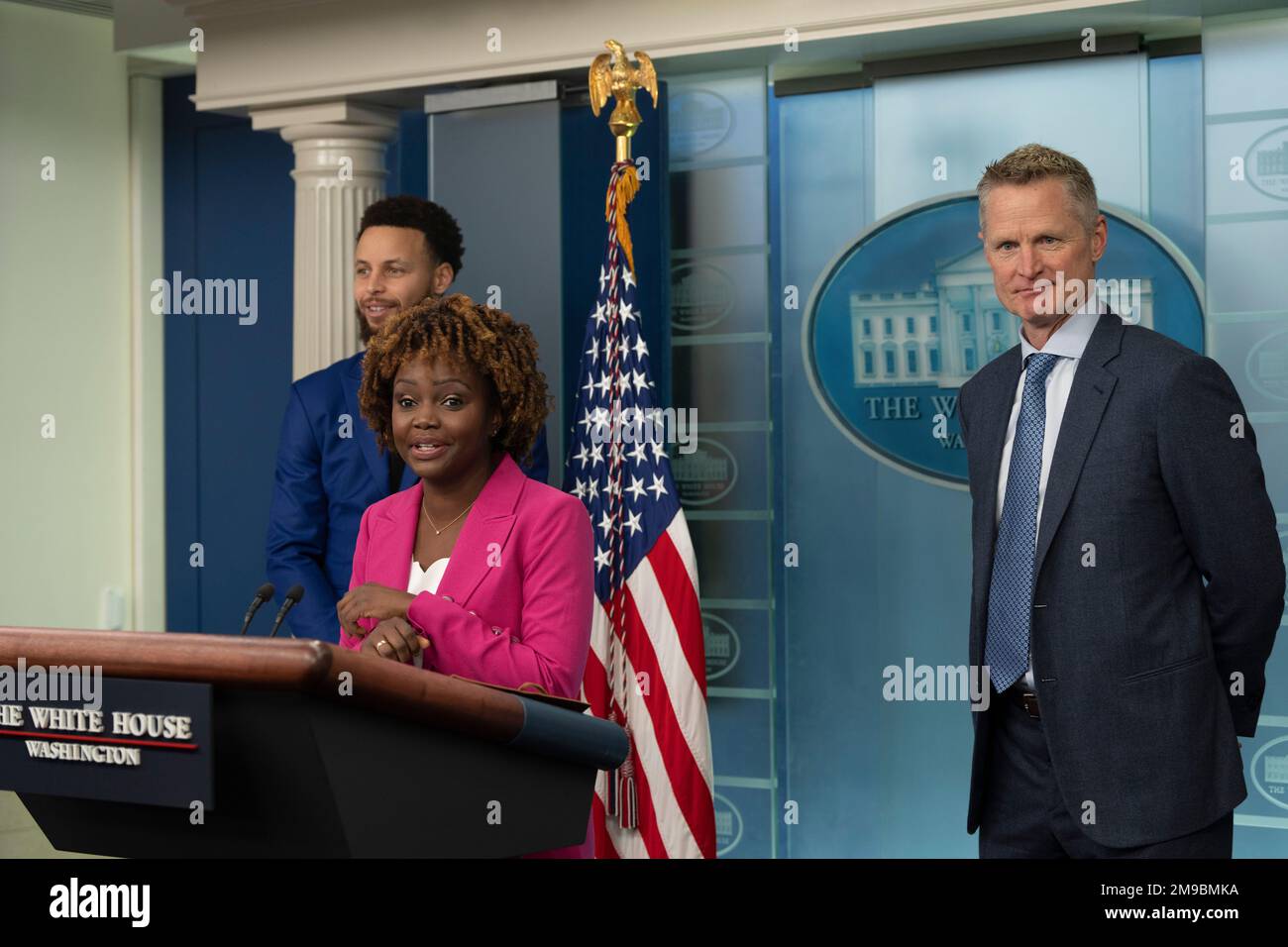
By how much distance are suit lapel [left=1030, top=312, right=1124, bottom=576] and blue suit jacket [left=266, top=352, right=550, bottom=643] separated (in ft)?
5.45

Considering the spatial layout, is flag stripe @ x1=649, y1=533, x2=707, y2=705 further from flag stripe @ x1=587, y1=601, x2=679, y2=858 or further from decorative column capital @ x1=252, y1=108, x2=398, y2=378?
decorative column capital @ x1=252, y1=108, x2=398, y2=378

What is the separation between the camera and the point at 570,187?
4.20 m

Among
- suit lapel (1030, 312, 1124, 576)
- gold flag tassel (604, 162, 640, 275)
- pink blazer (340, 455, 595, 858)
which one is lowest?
pink blazer (340, 455, 595, 858)

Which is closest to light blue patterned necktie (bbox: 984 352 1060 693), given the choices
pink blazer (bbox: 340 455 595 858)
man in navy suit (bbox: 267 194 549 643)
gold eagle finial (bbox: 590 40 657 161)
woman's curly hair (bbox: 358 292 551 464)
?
pink blazer (bbox: 340 455 595 858)

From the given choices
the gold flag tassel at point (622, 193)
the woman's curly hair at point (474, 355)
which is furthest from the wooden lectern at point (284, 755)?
the gold flag tassel at point (622, 193)

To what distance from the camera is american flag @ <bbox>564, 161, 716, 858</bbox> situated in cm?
358

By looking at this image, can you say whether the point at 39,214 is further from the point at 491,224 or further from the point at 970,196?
the point at 970,196

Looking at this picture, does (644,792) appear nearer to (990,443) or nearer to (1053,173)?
(990,443)

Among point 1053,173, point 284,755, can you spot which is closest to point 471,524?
point 284,755

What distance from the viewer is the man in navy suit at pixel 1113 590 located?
206 cm

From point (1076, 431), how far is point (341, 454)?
6.68 ft

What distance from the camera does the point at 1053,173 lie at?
87.7 inches
